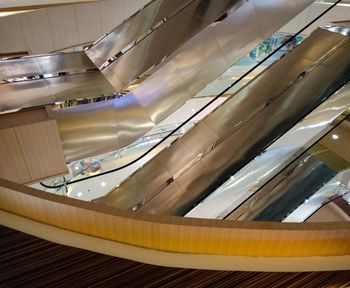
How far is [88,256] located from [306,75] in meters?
3.04

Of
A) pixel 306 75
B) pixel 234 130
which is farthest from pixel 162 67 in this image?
pixel 306 75

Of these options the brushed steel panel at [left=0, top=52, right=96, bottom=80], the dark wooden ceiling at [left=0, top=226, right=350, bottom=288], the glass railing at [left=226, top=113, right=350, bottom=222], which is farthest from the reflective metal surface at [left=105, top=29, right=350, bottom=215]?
the dark wooden ceiling at [left=0, top=226, right=350, bottom=288]

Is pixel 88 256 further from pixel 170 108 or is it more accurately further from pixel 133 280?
pixel 170 108

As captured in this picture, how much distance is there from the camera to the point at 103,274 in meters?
1.15

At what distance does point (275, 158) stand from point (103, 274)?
113 inches

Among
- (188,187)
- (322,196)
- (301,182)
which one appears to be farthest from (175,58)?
(322,196)

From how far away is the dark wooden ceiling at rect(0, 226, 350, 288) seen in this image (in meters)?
1.13

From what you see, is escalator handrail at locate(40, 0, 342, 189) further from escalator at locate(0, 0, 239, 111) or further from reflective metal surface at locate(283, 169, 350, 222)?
reflective metal surface at locate(283, 169, 350, 222)

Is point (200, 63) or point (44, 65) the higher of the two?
point (44, 65)

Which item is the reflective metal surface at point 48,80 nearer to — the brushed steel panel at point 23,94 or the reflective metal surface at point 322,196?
the brushed steel panel at point 23,94

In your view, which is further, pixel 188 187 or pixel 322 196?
pixel 322 196

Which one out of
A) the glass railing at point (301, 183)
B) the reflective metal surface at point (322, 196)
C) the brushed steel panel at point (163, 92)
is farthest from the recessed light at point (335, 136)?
the brushed steel panel at point (163, 92)

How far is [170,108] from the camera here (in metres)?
3.96

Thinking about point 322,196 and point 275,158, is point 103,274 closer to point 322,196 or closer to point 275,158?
point 275,158
